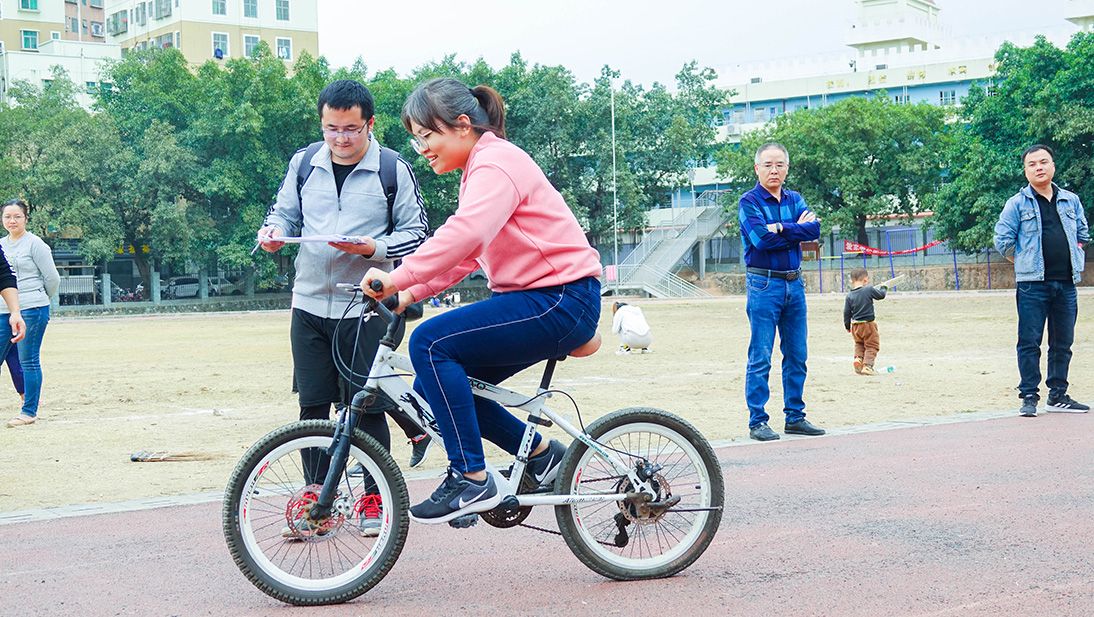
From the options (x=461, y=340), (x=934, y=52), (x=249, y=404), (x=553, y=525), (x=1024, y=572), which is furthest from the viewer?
(x=934, y=52)

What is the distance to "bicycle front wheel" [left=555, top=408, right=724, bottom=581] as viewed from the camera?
4414 mm

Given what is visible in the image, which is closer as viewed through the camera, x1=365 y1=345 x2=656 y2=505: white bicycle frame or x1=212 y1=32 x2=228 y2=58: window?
x1=365 y1=345 x2=656 y2=505: white bicycle frame

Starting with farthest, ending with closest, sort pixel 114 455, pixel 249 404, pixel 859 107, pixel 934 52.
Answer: pixel 934 52
pixel 859 107
pixel 249 404
pixel 114 455

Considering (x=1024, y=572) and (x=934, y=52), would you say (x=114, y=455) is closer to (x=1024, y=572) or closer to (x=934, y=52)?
(x=1024, y=572)

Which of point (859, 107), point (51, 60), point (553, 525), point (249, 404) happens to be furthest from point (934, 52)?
point (553, 525)

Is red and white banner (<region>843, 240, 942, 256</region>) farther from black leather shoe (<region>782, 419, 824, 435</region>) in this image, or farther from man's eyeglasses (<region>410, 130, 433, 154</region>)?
man's eyeglasses (<region>410, 130, 433, 154</region>)

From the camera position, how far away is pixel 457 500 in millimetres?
4160

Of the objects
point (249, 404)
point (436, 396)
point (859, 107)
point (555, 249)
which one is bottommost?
point (249, 404)

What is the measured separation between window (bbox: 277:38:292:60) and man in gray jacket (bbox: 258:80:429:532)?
275ft

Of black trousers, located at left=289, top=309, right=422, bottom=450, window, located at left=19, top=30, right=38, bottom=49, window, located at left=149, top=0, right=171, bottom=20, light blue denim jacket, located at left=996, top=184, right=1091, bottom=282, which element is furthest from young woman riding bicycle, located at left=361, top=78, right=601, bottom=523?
window, located at left=19, top=30, right=38, bottom=49

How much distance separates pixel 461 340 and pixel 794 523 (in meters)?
2.16

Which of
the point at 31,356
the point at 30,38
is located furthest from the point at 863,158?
the point at 30,38

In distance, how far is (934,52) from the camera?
76500 mm

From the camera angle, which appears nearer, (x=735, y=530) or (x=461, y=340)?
(x=461, y=340)
